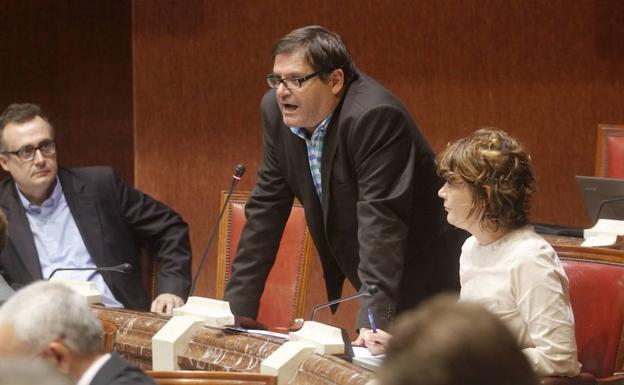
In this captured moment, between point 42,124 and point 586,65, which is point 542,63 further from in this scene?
point 42,124

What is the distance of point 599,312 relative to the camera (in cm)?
248

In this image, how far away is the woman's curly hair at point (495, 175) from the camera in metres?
2.32

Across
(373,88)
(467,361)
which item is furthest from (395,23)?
(467,361)

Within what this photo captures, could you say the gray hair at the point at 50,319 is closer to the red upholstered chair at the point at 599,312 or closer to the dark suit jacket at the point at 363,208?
the dark suit jacket at the point at 363,208

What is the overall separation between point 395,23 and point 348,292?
1.28 meters

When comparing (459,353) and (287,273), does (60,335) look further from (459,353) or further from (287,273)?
(287,273)

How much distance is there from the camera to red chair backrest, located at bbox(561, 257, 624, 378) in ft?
8.03

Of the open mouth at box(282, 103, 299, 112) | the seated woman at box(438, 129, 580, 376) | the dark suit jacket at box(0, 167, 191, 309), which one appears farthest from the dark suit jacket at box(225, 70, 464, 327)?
the dark suit jacket at box(0, 167, 191, 309)

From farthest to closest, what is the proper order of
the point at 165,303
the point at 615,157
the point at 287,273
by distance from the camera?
the point at 615,157 → the point at 287,273 → the point at 165,303

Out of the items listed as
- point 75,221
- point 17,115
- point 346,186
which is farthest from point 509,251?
point 17,115

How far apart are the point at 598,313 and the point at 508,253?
0.33 meters

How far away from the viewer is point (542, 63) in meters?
4.86

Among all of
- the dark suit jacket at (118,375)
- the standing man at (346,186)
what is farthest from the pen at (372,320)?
the dark suit jacket at (118,375)

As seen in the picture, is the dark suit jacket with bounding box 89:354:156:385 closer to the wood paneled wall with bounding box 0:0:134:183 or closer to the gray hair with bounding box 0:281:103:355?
the gray hair with bounding box 0:281:103:355
